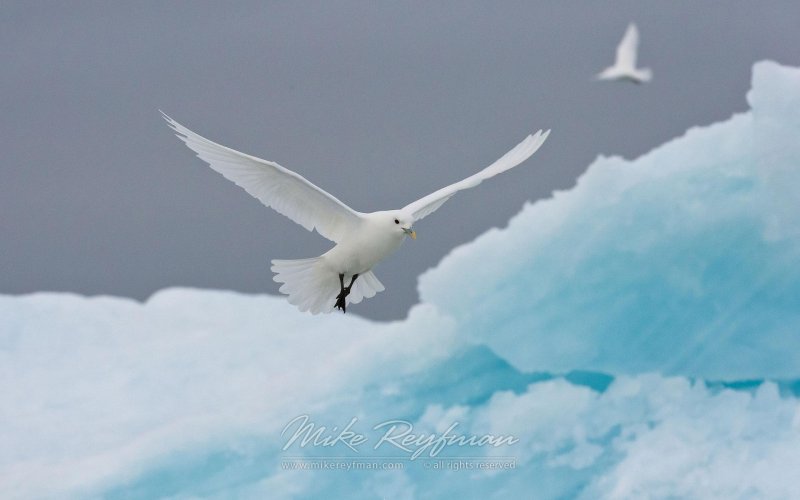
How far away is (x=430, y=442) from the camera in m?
9.57

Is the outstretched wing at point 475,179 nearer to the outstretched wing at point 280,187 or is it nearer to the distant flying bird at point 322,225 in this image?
the distant flying bird at point 322,225

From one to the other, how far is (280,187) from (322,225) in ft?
1.05

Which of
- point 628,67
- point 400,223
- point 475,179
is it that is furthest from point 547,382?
point 400,223

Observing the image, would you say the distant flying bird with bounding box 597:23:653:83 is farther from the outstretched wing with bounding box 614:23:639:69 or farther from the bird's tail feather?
the bird's tail feather

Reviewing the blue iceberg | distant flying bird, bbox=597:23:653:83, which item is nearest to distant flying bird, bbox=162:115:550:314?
distant flying bird, bbox=597:23:653:83

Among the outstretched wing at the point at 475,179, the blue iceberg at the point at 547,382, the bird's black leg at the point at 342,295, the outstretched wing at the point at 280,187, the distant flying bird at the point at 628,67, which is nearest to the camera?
the outstretched wing at the point at 280,187

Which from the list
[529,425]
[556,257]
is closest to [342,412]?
[529,425]

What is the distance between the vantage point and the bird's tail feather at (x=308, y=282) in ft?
20.1

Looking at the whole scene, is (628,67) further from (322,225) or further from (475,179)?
(322,225)

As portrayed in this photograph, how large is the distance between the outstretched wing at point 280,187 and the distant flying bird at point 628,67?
3211mm

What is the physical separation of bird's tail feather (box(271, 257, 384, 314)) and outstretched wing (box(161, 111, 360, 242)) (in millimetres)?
210

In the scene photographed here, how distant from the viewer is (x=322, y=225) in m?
6.20

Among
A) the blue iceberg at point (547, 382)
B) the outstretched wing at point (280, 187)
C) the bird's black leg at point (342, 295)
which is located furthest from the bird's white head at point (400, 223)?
the blue iceberg at point (547, 382)

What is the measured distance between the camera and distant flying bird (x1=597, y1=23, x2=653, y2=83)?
8648 mm
